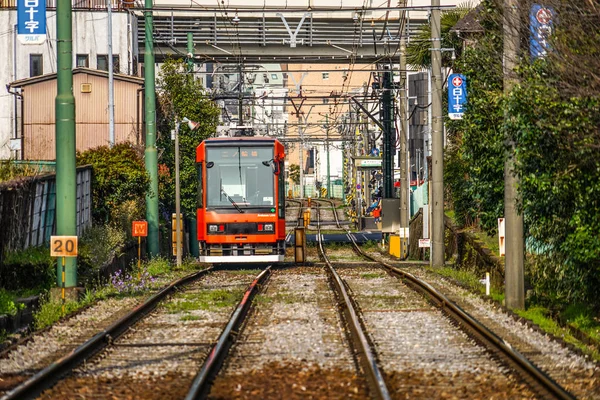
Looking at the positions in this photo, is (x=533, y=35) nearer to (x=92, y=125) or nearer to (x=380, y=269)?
(x=380, y=269)

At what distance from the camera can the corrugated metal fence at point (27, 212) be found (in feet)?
66.3

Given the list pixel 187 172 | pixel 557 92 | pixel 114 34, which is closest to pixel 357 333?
→ pixel 557 92

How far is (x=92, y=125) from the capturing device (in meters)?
42.6

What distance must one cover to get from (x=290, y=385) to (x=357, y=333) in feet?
10.2

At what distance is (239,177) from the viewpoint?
1102 inches

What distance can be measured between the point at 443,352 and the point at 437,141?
Answer: 16686 millimetres

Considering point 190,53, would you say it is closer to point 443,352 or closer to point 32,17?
point 32,17

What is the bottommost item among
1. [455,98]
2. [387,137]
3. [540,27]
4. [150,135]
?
[150,135]

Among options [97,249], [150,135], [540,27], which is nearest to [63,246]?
[97,249]

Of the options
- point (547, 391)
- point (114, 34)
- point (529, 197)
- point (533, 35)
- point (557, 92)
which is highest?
point (114, 34)

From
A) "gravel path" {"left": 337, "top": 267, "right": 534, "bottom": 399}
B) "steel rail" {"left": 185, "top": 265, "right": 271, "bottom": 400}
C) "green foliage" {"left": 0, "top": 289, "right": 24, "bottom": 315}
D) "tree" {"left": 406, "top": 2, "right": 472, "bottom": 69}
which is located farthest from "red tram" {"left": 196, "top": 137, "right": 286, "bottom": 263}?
"green foliage" {"left": 0, "top": 289, "right": 24, "bottom": 315}

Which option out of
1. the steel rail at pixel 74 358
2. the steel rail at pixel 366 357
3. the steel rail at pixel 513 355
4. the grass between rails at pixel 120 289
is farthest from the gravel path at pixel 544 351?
the grass between rails at pixel 120 289

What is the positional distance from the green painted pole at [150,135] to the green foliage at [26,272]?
943cm

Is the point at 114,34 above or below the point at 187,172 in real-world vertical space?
above
